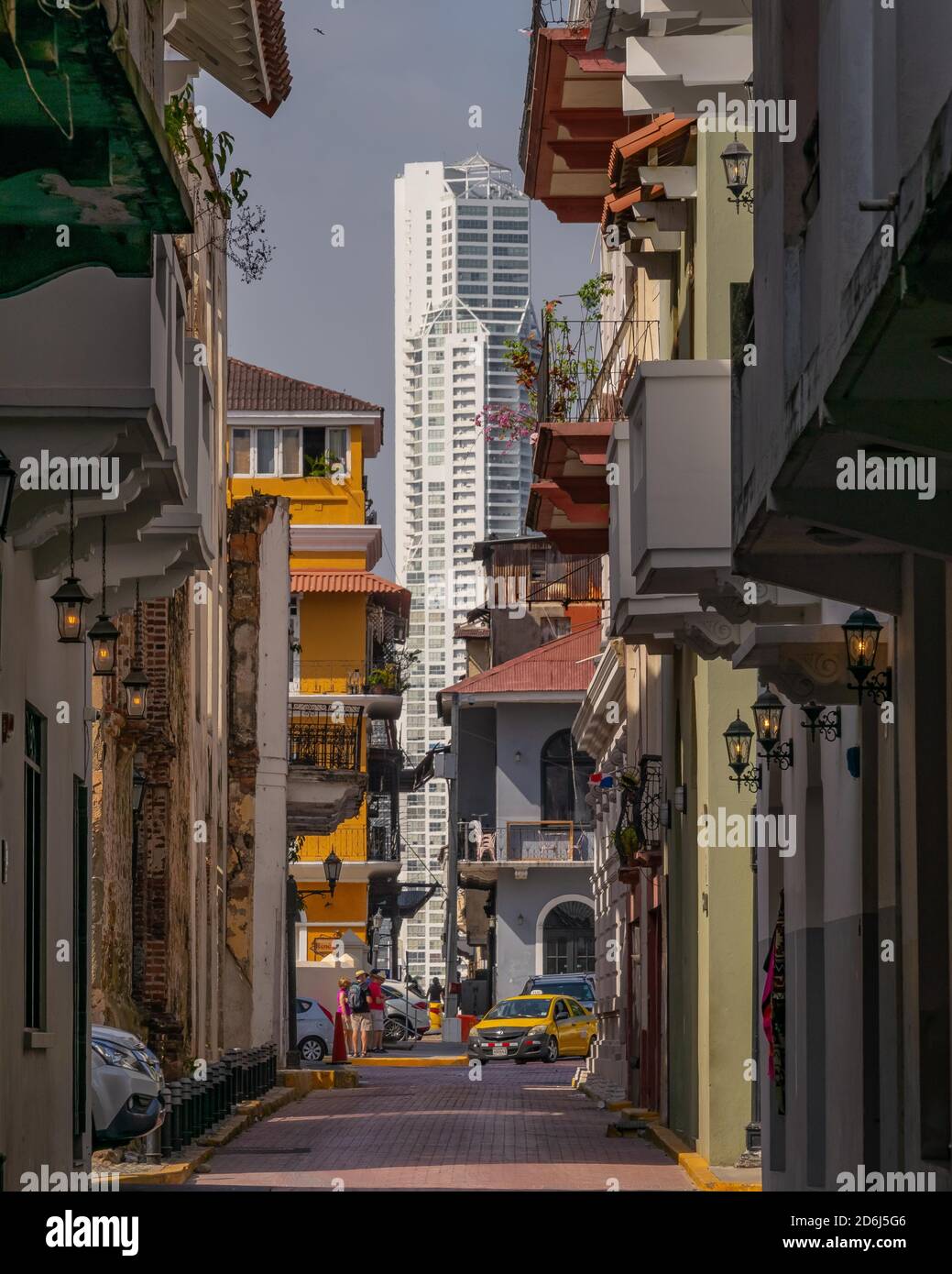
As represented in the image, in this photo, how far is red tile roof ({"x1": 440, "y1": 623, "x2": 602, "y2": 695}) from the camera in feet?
210

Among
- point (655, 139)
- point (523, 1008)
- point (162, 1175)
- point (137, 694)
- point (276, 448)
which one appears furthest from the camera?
point (276, 448)

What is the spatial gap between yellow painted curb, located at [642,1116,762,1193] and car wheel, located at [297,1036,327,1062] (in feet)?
68.3

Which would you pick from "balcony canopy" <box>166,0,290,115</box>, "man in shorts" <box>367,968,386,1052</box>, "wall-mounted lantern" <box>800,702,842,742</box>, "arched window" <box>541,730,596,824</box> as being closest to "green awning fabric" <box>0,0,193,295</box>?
"wall-mounted lantern" <box>800,702,842,742</box>

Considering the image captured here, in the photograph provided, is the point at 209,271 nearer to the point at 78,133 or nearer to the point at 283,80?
the point at 283,80

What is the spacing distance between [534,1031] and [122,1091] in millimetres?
28371

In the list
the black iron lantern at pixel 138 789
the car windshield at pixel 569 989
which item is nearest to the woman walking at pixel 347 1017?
the car windshield at pixel 569 989

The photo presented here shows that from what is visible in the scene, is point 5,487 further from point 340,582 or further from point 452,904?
point 340,582

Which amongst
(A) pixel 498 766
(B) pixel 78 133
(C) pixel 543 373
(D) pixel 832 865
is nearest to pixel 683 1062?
(C) pixel 543 373

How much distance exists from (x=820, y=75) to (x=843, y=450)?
1.54 m

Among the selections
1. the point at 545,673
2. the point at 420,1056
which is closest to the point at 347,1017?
the point at 420,1056

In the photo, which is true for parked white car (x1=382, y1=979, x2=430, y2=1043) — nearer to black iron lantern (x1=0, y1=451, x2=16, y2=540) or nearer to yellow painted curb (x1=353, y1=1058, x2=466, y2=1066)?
yellow painted curb (x1=353, y1=1058, x2=466, y2=1066)

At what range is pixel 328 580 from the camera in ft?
200

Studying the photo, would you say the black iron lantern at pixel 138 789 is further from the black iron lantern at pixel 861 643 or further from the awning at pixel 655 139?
the black iron lantern at pixel 861 643

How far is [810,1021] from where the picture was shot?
49.2 feet
